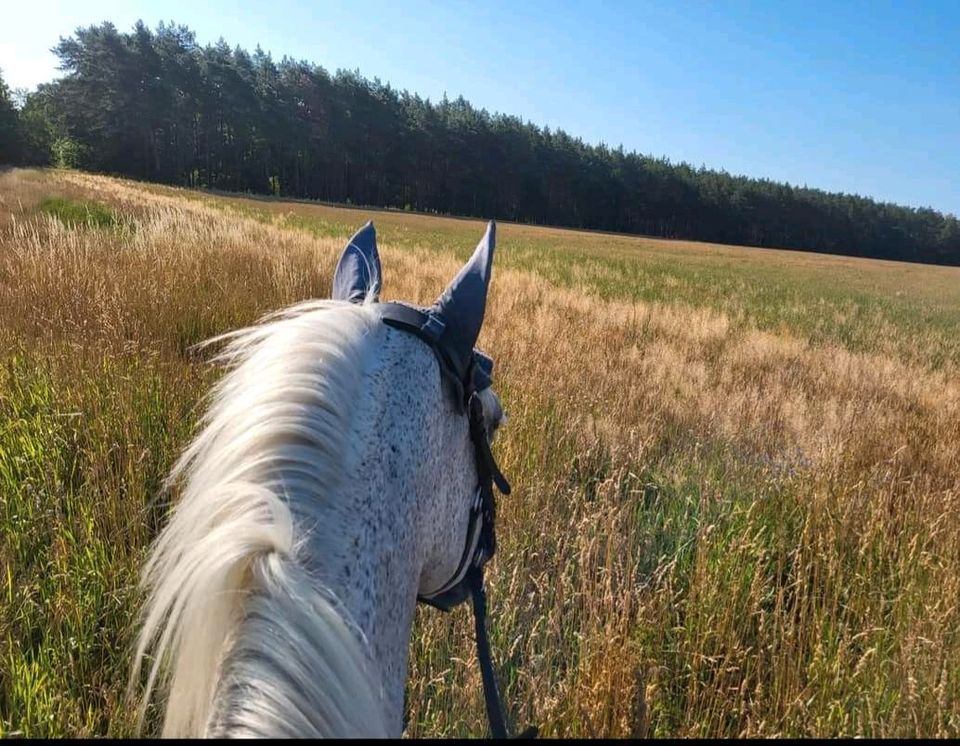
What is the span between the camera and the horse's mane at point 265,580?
61 cm

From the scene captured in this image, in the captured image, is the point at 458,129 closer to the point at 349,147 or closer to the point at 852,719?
the point at 349,147

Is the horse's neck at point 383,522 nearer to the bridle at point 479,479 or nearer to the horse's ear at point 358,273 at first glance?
the bridle at point 479,479

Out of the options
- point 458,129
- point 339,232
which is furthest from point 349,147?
point 339,232

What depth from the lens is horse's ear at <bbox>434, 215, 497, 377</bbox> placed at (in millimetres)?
1207

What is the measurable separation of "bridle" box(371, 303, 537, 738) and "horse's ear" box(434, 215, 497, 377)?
0.04 ft

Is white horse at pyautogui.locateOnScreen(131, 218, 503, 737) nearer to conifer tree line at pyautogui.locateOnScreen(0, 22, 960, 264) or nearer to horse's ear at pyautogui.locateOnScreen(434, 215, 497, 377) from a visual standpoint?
horse's ear at pyautogui.locateOnScreen(434, 215, 497, 377)

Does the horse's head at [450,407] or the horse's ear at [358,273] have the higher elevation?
the horse's ear at [358,273]

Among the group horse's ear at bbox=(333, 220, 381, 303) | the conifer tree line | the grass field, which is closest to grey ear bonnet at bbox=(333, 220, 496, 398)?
horse's ear at bbox=(333, 220, 381, 303)

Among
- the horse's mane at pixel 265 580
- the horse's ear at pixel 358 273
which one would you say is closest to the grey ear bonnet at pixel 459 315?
the horse's ear at pixel 358 273

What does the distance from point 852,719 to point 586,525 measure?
3.62 feet

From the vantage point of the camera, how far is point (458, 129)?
73.6 meters

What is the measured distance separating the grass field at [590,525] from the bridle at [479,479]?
2.09ft

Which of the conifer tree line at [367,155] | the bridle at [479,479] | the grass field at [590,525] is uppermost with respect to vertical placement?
the conifer tree line at [367,155]

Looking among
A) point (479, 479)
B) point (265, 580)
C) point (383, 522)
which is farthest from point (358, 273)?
point (265, 580)
